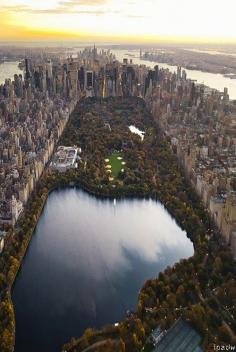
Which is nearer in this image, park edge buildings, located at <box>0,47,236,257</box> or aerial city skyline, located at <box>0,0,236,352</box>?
aerial city skyline, located at <box>0,0,236,352</box>

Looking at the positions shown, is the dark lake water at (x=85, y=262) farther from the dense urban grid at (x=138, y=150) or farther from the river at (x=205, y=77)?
the river at (x=205, y=77)

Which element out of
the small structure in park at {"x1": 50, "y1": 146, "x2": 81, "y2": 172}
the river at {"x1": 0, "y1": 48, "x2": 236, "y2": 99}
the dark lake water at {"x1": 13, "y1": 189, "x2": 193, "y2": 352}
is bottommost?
the dark lake water at {"x1": 13, "y1": 189, "x2": 193, "y2": 352}

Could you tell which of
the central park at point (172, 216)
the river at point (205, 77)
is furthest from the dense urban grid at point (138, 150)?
the river at point (205, 77)

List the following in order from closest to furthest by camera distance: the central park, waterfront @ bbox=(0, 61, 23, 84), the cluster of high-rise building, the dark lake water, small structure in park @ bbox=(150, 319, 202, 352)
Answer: small structure in park @ bbox=(150, 319, 202, 352)
the central park
the dark lake water
the cluster of high-rise building
waterfront @ bbox=(0, 61, 23, 84)

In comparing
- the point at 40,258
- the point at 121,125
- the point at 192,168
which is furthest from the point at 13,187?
the point at 121,125

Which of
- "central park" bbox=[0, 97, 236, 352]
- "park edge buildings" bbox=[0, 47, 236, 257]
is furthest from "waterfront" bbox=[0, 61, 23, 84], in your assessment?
"central park" bbox=[0, 97, 236, 352]

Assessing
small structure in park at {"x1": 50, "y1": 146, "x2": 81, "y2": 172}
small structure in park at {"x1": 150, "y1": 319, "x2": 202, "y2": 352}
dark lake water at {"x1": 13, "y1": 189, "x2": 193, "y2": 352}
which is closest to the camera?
small structure in park at {"x1": 150, "y1": 319, "x2": 202, "y2": 352}

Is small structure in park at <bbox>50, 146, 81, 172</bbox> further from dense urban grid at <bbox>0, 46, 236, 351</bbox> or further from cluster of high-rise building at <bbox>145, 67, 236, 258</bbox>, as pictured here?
cluster of high-rise building at <bbox>145, 67, 236, 258</bbox>
